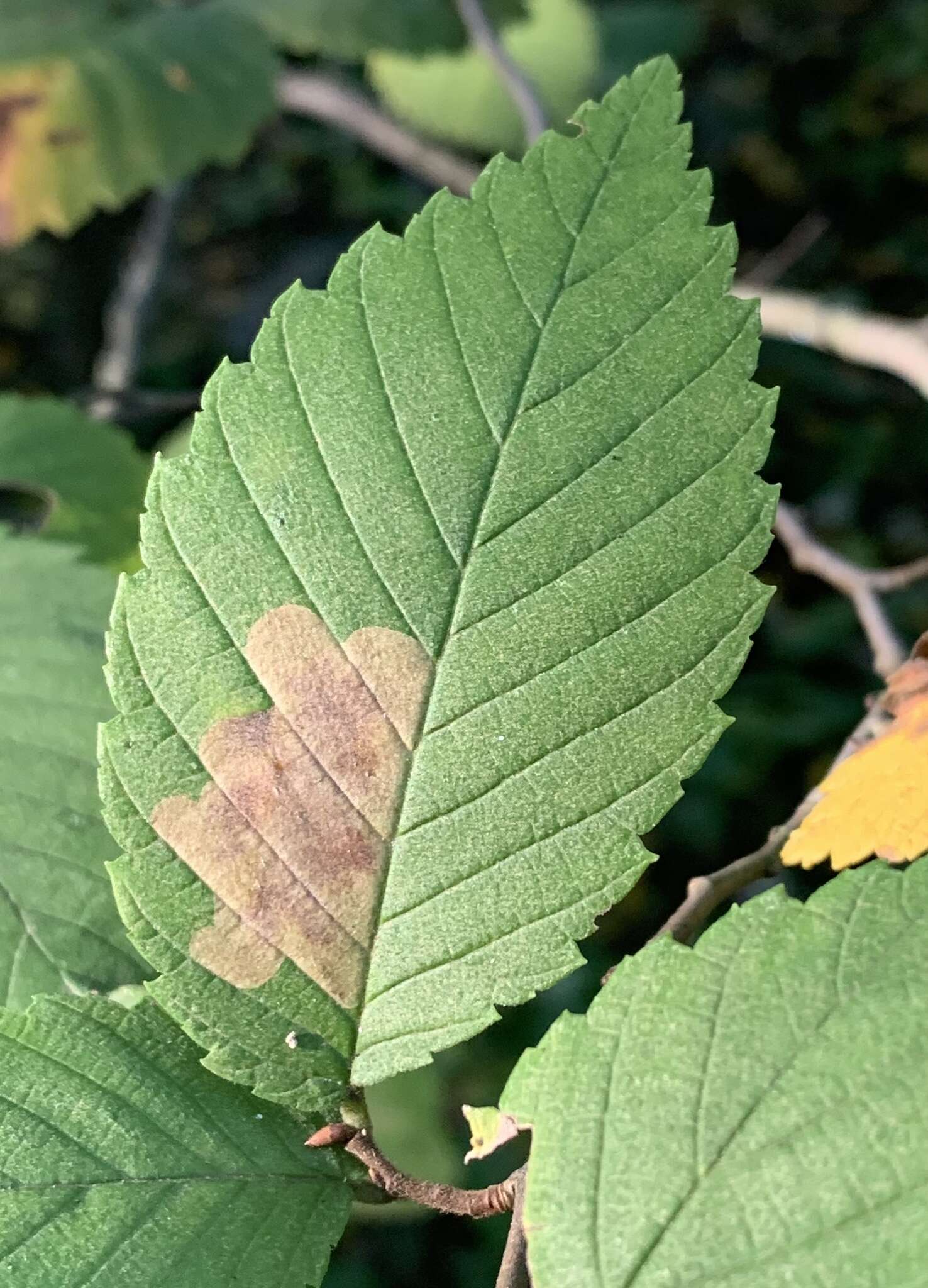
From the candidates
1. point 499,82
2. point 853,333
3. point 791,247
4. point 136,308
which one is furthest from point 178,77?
point 791,247

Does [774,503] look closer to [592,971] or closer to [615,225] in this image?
[615,225]

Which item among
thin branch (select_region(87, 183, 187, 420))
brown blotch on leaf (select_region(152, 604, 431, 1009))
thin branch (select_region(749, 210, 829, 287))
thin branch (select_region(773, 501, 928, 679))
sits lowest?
thin branch (select_region(749, 210, 829, 287))

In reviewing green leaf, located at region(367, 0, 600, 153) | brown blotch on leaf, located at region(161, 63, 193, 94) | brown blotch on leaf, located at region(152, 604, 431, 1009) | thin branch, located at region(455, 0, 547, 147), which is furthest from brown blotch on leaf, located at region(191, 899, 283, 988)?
green leaf, located at region(367, 0, 600, 153)

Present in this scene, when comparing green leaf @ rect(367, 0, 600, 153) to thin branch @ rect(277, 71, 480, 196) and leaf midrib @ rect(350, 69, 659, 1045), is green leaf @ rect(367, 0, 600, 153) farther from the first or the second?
leaf midrib @ rect(350, 69, 659, 1045)

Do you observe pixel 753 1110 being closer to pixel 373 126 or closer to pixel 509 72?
pixel 509 72

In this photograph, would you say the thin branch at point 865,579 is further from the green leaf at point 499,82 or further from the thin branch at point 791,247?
the thin branch at point 791,247

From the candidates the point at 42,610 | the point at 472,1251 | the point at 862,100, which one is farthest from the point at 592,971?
the point at 862,100
